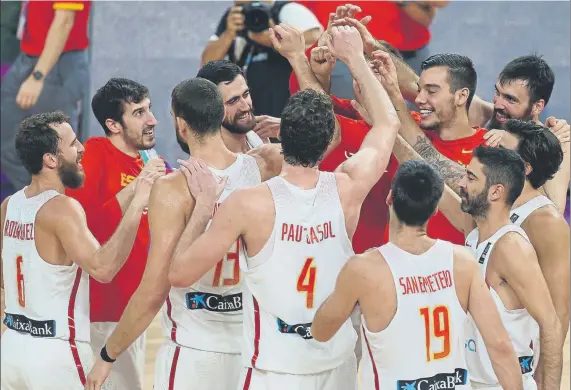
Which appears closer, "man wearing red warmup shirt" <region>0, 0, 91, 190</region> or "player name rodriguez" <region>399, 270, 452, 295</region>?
"player name rodriguez" <region>399, 270, 452, 295</region>

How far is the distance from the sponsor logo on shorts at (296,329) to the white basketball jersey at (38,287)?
133cm

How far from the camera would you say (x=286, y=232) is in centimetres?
425

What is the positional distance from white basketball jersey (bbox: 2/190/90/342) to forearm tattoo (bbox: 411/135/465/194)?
181 cm

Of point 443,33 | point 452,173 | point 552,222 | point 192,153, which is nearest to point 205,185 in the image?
point 192,153

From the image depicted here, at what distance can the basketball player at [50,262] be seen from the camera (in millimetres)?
5000

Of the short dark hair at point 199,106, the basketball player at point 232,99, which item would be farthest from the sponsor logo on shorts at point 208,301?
the basketball player at point 232,99

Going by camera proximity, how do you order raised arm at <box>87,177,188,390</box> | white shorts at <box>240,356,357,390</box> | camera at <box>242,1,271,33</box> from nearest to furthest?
white shorts at <box>240,356,357,390</box> → raised arm at <box>87,177,188,390</box> → camera at <box>242,1,271,33</box>

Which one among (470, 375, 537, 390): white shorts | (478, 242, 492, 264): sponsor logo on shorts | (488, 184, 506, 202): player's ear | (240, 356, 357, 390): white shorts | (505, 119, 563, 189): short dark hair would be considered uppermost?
(505, 119, 563, 189): short dark hair

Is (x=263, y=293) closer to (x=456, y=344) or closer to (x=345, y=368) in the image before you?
(x=345, y=368)

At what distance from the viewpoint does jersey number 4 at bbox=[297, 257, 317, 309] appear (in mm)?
4297

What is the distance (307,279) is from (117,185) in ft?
5.69

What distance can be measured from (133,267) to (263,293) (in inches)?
59.3

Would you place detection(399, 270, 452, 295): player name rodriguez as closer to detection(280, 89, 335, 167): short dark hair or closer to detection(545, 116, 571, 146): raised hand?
detection(280, 89, 335, 167): short dark hair

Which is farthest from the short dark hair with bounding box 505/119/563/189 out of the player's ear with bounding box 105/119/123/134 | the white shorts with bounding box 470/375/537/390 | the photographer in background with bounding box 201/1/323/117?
the photographer in background with bounding box 201/1/323/117
